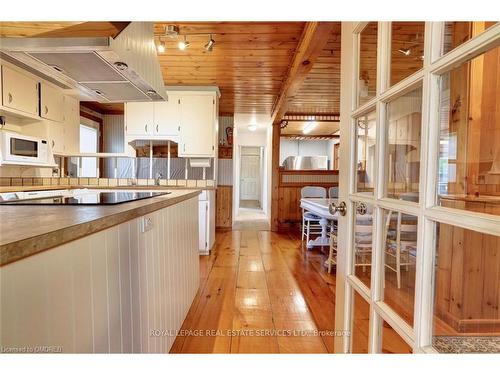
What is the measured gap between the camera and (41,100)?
3205 mm

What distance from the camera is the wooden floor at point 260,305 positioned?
1.66 metres

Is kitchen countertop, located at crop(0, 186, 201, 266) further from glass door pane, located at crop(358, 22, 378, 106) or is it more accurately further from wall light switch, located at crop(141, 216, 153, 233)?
glass door pane, located at crop(358, 22, 378, 106)

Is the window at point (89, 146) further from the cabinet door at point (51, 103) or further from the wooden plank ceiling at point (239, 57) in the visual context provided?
the wooden plank ceiling at point (239, 57)

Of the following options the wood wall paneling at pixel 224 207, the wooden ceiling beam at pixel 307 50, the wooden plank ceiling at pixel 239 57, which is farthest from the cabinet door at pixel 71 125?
the wooden ceiling beam at pixel 307 50

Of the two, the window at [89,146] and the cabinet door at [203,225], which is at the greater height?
the window at [89,146]

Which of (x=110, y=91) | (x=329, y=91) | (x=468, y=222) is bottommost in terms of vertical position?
(x=468, y=222)

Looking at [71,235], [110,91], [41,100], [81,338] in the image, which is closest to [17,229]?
[71,235]

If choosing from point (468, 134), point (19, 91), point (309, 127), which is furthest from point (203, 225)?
point (309, 127)

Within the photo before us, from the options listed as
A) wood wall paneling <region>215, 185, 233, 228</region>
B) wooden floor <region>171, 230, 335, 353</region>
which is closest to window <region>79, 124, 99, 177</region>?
wood wall paneling <region>215, 185, 233, 228</region>

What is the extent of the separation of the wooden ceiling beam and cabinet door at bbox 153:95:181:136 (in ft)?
4.92

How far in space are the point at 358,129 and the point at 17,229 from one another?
3.49ft

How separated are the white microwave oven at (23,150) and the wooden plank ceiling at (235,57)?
1.66 metres

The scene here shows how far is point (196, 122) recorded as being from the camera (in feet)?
12.4
